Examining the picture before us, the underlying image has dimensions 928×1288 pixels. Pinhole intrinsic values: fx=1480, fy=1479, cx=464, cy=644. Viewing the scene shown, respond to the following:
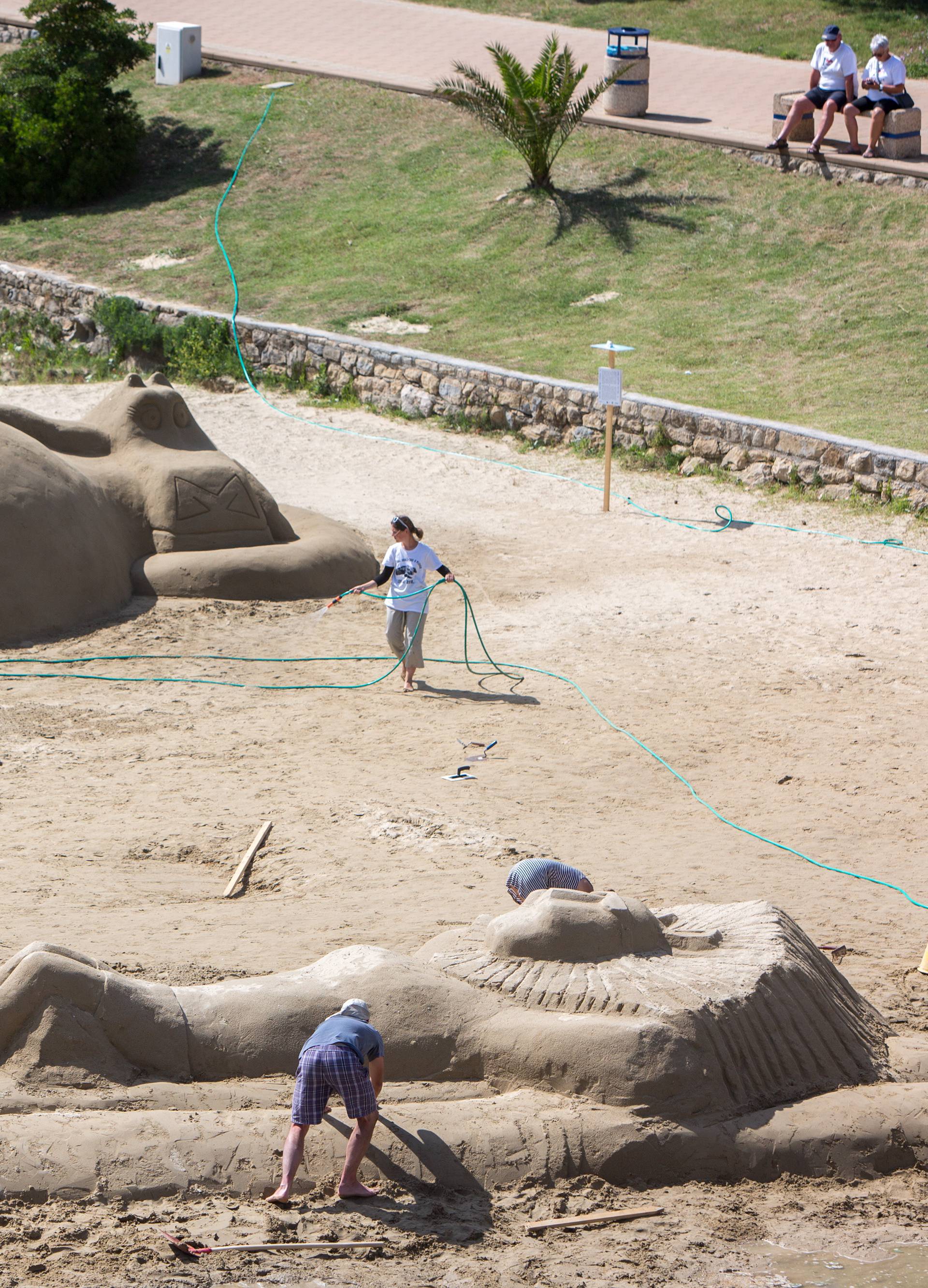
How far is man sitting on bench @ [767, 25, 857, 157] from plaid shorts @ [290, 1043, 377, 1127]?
55.5 ft

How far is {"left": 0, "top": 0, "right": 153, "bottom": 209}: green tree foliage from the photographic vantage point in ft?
75.0

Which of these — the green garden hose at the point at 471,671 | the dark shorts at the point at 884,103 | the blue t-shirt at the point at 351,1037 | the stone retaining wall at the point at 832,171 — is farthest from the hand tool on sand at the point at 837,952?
the dark shorts at the point at 884,103

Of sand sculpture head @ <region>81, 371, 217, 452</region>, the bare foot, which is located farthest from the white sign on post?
the bare foot

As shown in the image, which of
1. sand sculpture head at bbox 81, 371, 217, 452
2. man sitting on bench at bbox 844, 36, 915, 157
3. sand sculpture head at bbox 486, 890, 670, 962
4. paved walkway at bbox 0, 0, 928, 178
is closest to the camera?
sand sculpture head at bbox 486, 890, 670, 962

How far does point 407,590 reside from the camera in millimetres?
10508

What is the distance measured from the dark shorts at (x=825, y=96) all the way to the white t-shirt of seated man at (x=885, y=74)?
0.36 m

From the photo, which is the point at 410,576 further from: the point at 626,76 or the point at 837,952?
the point at 626,76

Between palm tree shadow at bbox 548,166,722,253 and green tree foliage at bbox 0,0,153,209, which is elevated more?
green tree foliage at bbox 0,0,153,209

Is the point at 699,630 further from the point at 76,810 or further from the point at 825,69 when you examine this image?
the point at 825,69

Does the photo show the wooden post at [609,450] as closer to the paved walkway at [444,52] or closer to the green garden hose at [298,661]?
the green garden hose at [298,661]

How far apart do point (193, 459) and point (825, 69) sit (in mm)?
11346

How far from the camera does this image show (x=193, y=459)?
12.2 meters

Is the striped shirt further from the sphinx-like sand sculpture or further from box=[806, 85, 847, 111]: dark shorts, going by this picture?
box=[806, 85, 847, 111]: dark shorts

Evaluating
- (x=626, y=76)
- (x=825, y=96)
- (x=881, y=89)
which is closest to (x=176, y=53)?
(x=626, y=76)
